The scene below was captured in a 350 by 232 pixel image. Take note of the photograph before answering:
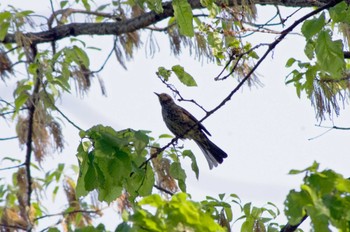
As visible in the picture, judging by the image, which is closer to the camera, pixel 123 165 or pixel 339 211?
pixel 339 211

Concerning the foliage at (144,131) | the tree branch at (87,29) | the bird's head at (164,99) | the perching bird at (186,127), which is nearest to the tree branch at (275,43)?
the foliage at (144,131)

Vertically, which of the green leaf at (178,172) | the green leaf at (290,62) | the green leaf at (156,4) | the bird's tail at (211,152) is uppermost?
the bird's tail at (211,152)

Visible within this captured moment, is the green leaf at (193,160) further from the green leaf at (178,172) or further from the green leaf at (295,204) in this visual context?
the green leaf at (295,204)

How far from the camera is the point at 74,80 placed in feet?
24.3

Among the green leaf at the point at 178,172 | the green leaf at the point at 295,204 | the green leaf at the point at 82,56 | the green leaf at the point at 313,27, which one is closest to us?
the green leaf at the point at 295,204

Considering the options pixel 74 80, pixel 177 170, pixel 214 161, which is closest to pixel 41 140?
pixel 74 80

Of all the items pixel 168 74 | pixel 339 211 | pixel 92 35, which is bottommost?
pixel 339 211

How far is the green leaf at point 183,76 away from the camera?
14.3ft

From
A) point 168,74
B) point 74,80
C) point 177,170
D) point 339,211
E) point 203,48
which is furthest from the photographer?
point 74,80

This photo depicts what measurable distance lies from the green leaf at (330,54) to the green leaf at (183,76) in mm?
668

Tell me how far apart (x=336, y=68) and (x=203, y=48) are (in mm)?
1792

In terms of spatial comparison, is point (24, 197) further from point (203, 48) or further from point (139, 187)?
point (139, 187)

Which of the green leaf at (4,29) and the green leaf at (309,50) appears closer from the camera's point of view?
the green leaf at (309,50)

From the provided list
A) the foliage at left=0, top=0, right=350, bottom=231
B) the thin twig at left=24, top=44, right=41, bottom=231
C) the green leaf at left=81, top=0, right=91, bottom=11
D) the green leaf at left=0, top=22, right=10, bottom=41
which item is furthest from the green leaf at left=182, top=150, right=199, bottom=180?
the green leaf at left=81, top=0, right=91, bottom=11
